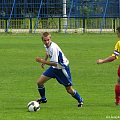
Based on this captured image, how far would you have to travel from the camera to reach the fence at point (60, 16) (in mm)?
57031

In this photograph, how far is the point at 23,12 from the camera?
201 feet

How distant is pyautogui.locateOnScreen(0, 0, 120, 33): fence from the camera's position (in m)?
57.0

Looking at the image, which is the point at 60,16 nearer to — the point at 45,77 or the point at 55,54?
the point at 45,77

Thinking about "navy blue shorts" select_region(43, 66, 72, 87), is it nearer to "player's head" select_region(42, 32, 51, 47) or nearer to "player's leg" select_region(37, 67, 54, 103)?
"player's leg" select_region(37, 67, 54, 103)

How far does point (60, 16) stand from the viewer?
195 feet

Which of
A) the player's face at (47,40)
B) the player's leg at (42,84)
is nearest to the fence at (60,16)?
the player's leg at (42,84)

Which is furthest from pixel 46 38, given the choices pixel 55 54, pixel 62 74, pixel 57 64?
pixel 62 74

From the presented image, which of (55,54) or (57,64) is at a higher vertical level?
(55,54)

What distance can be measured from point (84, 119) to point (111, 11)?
159 ft

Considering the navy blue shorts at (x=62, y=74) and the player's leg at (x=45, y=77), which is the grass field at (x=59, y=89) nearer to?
the player's leg at (x=45, y=77)

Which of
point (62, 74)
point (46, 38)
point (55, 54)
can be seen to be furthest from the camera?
point (62, 74)

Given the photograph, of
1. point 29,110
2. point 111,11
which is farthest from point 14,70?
point 111,11

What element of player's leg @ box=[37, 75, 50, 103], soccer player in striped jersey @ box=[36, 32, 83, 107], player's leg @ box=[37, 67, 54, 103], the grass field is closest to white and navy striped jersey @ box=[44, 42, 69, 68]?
soccer player in striped jersey @ box=[36, 32, 83, 107]

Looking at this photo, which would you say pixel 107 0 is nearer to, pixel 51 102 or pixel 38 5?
pixel 38 5
